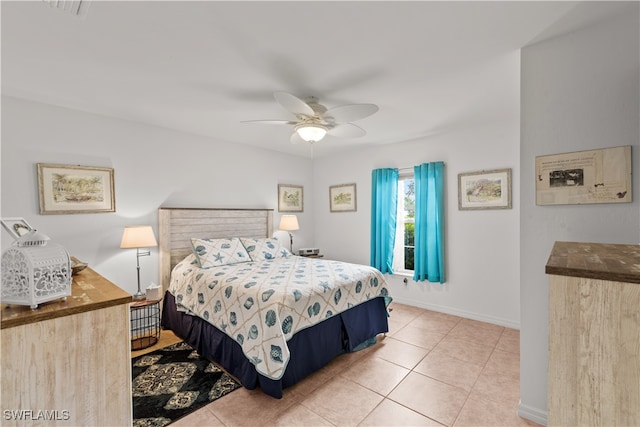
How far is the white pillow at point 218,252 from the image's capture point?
322cm

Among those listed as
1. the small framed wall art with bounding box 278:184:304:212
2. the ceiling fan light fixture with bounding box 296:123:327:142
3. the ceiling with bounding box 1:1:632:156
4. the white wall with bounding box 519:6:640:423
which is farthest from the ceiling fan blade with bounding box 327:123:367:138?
the small framed wall art with bounding box 278:184:304:212

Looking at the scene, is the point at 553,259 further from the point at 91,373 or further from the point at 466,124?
the point at 466,124

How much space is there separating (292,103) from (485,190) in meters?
2.67

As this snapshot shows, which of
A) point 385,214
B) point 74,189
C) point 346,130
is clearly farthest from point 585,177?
point 74,189

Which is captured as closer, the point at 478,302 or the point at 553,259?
the point at 553,259

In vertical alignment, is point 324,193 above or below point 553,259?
above

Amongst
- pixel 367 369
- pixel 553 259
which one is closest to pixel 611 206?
pixel 553 259

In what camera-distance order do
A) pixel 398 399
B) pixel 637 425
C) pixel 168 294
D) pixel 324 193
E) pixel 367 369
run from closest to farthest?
pixel 637 425 → pixel 398 399 → pixel 367 369 → pixel 168 294 → pixel 324 193

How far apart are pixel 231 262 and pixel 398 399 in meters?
2.23

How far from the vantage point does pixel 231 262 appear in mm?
3369

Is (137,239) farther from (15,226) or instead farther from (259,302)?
(15,226)

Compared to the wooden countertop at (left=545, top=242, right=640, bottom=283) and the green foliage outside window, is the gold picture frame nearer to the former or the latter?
the wooden countertop at (left=545, top=242, right=640, bottom=283)

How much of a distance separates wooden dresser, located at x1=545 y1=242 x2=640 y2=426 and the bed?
160 centimetres

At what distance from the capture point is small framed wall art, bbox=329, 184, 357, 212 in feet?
15.6
